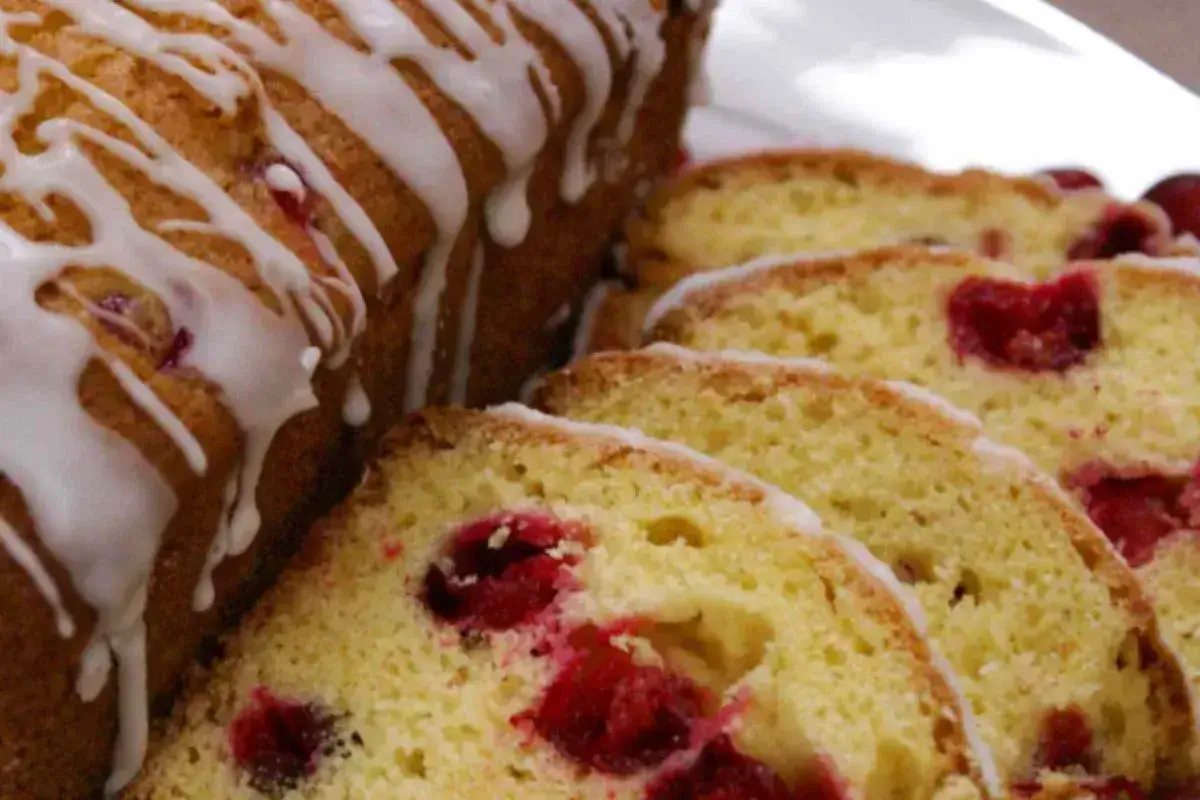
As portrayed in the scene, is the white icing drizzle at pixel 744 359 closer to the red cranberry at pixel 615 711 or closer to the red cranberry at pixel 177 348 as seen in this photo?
the red cranberry at pixel 615 711

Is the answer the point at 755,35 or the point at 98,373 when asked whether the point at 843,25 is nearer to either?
the point at 755,35

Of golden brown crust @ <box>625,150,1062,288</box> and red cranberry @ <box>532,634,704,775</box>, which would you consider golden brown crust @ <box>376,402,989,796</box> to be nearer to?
red cranberry @ <box>532,634,704,775</box>

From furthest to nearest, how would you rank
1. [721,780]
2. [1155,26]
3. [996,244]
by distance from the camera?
[1155,26]
[996,244]
[721,780]

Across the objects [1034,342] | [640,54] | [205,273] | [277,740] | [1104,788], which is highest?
[640,54]

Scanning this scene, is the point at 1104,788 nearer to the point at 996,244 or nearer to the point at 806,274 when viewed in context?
the point at 806,274

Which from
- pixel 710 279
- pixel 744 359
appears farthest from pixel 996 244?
pixel 744 359

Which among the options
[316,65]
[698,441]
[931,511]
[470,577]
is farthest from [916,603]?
[316,65]
